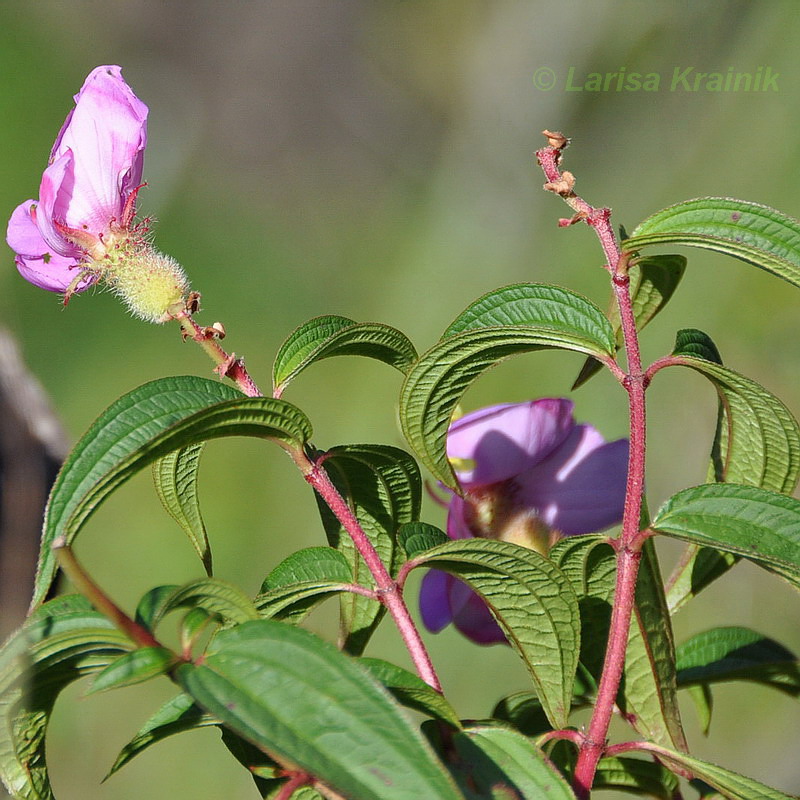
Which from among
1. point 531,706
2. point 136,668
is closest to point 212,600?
point 136,668

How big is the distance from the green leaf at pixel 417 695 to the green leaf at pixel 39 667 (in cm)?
10

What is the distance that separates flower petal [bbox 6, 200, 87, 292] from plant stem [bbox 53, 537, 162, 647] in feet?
0.77

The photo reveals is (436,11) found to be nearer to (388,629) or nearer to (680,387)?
(680,387)

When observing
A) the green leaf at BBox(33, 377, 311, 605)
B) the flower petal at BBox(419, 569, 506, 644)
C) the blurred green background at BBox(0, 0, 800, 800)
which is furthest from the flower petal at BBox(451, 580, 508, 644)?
the blurred green background at BBox(0, 0, 800, 800)

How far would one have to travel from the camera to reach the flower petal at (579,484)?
1.80 ft

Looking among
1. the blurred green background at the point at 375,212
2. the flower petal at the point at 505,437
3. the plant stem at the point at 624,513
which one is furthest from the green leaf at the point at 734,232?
the blurred green background at the point at 375,212

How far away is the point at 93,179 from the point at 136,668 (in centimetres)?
26

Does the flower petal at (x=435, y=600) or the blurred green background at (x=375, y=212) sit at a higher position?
the blurred green background at (x=375, y=212)

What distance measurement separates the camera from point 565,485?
55 centimetres

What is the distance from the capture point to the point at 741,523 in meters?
0.40

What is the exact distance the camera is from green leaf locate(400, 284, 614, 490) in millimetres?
425

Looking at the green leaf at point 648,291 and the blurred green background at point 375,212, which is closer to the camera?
the green leaf at point 648,291

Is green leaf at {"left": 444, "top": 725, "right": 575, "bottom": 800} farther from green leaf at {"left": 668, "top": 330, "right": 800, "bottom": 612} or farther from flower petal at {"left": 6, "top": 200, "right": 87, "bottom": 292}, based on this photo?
flower petal at {"left": 6, "top": 200, "right": 87, "bottom": 292}

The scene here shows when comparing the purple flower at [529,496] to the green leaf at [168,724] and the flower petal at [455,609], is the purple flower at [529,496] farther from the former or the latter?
the green leaf at [168,724]
